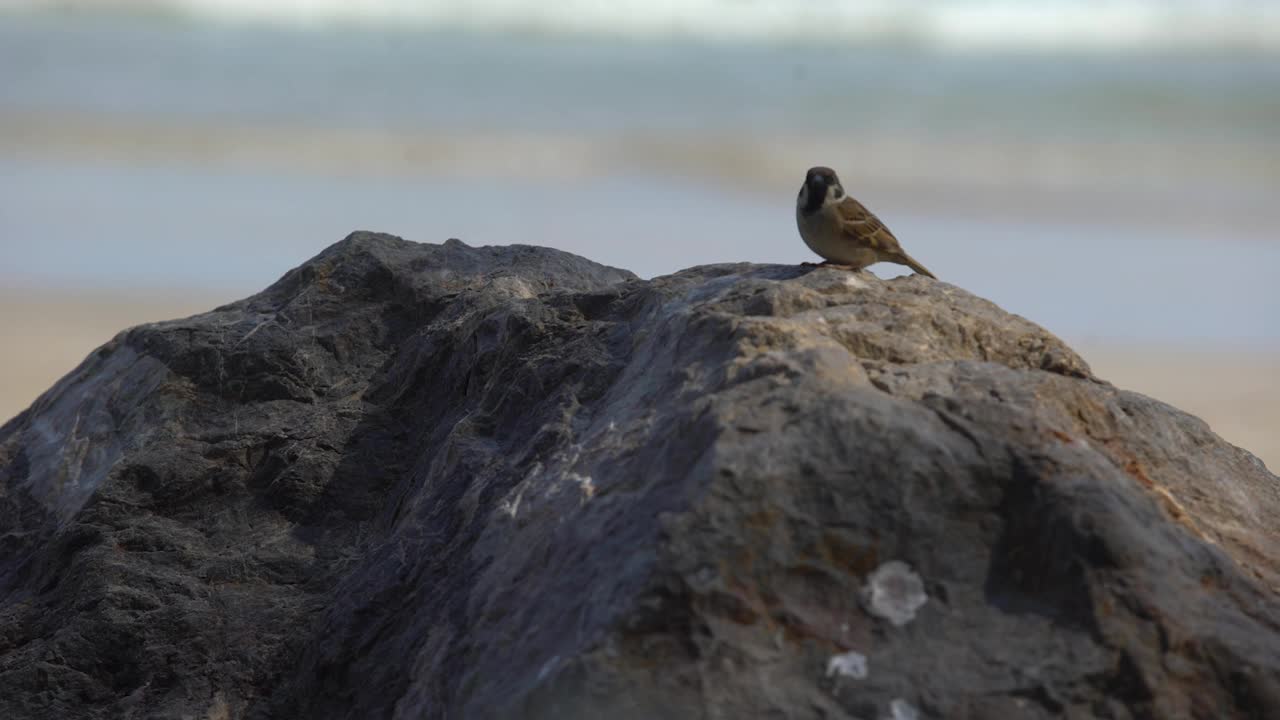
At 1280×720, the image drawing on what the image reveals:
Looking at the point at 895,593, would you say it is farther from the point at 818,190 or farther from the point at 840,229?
the point at 818,190

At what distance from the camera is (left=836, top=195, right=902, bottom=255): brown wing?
498cm

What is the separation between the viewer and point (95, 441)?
5504 mm

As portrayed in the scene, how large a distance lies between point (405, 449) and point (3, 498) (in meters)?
1.85

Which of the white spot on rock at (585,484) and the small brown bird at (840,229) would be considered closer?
the white spot on rock at (585,484)

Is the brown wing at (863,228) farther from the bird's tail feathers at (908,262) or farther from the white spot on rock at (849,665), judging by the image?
the white spot on rock at (849,665)

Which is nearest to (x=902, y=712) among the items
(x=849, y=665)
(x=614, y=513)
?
(x=849, y=665)

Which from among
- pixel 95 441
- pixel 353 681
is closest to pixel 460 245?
pixel 95 441

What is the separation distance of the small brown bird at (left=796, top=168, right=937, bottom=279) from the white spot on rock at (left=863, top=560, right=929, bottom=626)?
1.98 m

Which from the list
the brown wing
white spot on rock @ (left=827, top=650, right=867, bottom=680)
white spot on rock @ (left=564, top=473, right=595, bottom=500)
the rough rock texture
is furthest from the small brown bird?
white spot on rock @ (left=827, top=650, right=867, bottom=680)

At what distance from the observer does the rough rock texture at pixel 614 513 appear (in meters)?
3.03

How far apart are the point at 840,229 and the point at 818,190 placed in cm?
21

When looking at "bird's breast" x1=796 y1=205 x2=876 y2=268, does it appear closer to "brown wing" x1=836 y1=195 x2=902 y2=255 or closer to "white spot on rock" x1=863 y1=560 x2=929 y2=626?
"brown wing" x1=836 y1=195 x2=902 y2=255

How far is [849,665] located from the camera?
2996 millimetres

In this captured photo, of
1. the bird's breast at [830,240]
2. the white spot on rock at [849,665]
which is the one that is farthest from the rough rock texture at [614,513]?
the bird's breast at [830,240]
